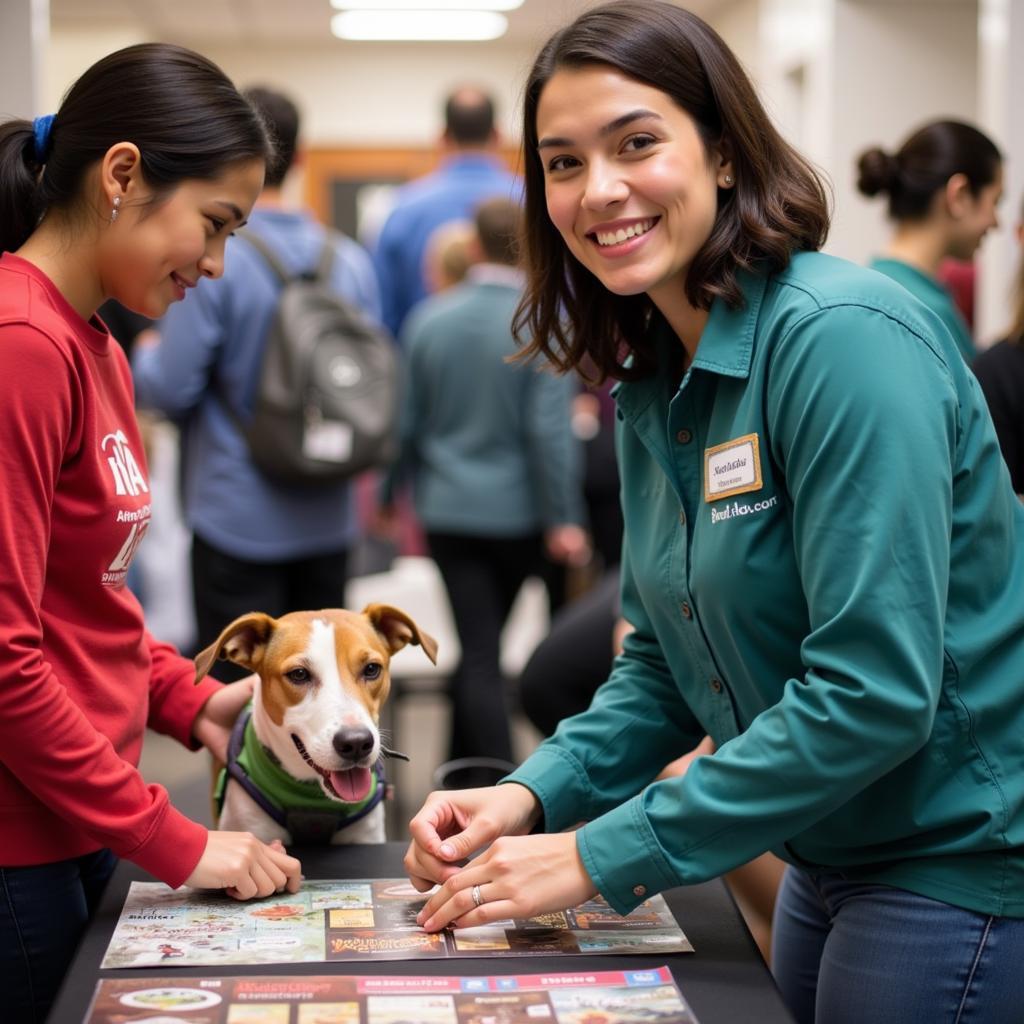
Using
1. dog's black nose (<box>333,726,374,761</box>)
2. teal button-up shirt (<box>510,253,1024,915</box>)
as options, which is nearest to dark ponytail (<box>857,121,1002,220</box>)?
teal button-up shirt (<box>510,253,1024,915</box>)

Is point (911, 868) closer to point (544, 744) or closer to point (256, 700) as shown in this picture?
point (544, 744)

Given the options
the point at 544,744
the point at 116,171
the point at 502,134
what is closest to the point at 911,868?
the point at 544,744

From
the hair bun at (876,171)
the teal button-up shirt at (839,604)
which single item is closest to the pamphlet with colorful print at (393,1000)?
the teal button-up shirt at (839,604)

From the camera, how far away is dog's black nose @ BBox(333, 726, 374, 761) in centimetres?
160

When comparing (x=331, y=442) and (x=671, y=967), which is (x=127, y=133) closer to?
(x=671, y=967)

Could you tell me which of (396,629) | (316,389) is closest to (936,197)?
(316,389)

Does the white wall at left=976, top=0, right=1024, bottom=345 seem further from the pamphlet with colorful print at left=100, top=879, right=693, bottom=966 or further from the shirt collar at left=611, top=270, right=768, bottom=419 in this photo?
the pamphlet with colorful print at left=100, top=879, right=693, bottom=966

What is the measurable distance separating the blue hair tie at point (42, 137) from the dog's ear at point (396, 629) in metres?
0.67

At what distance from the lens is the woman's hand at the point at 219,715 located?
5.71 feet

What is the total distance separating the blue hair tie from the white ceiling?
21.7 feet

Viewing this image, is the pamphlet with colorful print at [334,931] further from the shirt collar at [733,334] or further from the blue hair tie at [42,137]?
the blue hair tie at [42,137]

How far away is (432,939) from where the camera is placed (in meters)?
1.32

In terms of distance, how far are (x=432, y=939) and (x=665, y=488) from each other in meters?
0.55

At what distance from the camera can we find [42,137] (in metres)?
1.49
